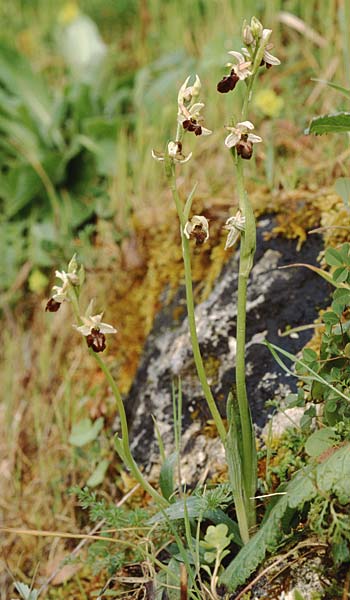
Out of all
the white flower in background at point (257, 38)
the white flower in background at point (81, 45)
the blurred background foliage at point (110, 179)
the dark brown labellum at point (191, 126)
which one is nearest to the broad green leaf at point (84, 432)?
the blurred background foliage at point (110, 179)

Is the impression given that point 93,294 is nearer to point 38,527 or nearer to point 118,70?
point 38,527

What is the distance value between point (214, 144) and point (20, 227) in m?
0.99

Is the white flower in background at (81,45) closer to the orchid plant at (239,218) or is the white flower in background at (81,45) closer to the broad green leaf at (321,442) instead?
the orchid plant at (239,218)

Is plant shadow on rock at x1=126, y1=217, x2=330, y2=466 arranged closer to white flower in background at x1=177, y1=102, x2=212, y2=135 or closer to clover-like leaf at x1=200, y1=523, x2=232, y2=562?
clover-like leaf at x1=200, y1=523, x2=232, y2=562

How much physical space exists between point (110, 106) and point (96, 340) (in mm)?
2387

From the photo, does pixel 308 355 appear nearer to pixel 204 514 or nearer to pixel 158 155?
pixel 204 514

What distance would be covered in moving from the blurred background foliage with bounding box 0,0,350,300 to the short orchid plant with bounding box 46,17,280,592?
1.41 m

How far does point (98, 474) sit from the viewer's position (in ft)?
7.26

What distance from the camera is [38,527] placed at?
7.34 ft

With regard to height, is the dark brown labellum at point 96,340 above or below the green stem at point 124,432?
above

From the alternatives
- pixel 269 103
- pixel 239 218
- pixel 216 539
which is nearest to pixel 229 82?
pixel 239 218

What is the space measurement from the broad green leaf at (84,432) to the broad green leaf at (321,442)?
1.02 meters

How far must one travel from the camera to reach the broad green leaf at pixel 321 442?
4.65 ft

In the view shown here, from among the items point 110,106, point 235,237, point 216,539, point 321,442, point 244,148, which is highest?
point 110,106
